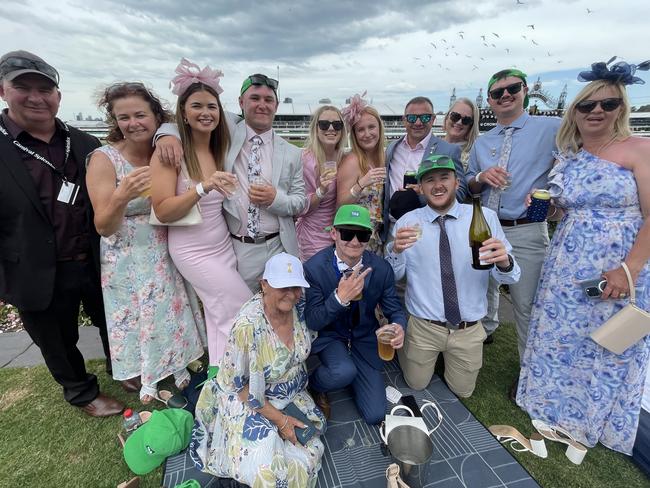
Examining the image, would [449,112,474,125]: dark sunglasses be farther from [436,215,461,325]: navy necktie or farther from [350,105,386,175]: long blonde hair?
[436,215,461,325]: navy necktie

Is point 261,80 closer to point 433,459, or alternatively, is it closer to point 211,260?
point 211,260

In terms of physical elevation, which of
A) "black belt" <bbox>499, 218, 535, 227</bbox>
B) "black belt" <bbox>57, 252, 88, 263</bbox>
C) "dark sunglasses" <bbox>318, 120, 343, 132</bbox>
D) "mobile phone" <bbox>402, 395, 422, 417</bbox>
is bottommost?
"mobile phone" <bbox>402, 395, 422, 417</bbox>

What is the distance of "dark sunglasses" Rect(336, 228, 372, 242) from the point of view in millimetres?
2990

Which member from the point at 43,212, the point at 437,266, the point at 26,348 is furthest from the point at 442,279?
the point at 26,348

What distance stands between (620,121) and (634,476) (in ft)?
9.94

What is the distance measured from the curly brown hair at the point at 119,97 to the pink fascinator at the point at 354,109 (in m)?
2.05

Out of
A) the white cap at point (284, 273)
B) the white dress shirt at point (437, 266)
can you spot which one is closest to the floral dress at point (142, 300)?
the white cap at point (284, 273)

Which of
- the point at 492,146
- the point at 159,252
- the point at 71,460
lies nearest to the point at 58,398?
the point at 71,460

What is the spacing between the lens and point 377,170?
11.3 ft

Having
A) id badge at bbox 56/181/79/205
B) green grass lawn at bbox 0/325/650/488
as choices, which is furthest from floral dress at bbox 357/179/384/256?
id badge at bbox 56/181/79/205

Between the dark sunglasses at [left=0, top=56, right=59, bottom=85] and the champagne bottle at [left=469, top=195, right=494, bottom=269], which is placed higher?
the dark sunglasses at [left=0, top=56, right=59, bottom=85]

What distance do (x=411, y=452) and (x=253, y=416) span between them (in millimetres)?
1328

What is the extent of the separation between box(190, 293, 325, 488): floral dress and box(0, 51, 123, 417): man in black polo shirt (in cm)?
162

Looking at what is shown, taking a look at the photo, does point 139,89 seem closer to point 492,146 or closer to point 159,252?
point 159,252
